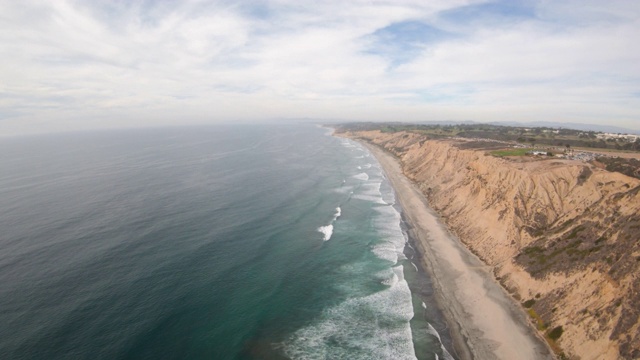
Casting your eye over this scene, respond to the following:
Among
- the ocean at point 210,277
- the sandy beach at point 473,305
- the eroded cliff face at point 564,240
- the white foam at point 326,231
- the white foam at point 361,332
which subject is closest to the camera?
the eroded cliff face at point 564,240

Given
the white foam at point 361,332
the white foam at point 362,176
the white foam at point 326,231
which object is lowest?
the white foam at point 361,332

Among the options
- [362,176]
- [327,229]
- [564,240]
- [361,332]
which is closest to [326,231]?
[327,229]

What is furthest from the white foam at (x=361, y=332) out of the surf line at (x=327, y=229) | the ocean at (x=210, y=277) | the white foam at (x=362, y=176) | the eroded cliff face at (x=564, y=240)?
the white foam at (x=362, y=176)

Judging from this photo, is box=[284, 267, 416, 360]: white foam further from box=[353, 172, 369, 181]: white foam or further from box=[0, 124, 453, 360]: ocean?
box=[353, 172, 369, 181]: white foam

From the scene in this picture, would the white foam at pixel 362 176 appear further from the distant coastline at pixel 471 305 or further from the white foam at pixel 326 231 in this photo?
the white foam at pixel 326 231

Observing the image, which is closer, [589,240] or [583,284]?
[583,284]

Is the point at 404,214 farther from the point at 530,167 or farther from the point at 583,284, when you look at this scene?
the point at 583,284

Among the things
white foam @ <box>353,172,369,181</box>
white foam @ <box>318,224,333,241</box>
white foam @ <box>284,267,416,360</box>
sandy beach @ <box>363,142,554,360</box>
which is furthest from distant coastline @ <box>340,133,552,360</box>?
white foam @ <box>353,172,369,181</box>

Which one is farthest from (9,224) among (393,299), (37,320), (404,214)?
(404,214)
